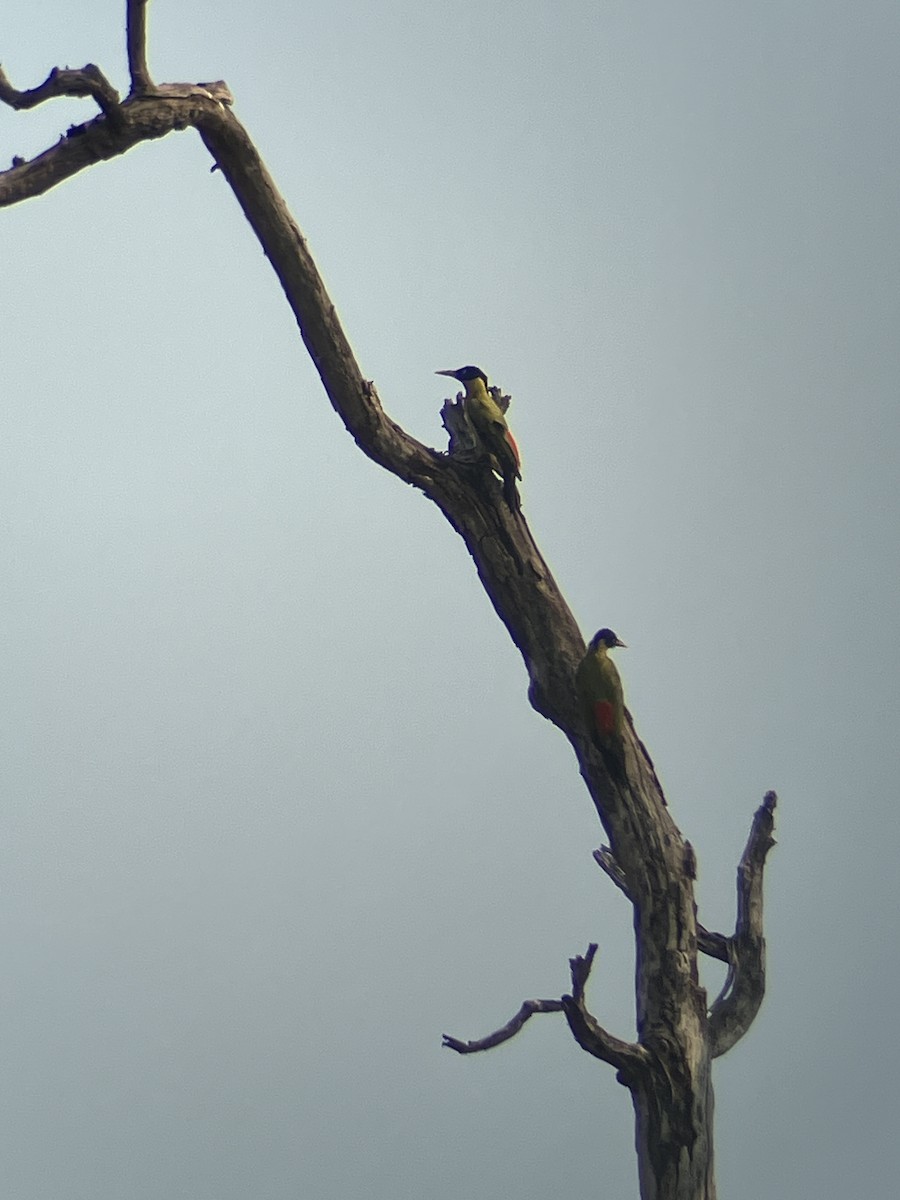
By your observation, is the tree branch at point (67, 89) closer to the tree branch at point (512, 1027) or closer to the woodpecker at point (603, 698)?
the woodpecker at point (603, 698)

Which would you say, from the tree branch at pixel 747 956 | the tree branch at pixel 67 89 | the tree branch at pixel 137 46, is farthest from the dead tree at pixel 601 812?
the tree branch at pixel 67 89

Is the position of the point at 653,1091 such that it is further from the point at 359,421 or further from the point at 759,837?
the point at 359,421

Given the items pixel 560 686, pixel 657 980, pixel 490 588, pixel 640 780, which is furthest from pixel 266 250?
pixel 657 980

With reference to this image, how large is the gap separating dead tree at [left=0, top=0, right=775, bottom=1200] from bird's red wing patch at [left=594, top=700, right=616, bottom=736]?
0.21ft

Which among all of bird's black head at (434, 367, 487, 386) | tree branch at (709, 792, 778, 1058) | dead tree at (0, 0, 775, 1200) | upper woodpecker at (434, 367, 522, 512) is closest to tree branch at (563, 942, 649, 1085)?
dead tree at (0, 0, 775, 1200)

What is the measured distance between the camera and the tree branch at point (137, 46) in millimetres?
1972

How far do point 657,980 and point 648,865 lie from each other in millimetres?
259

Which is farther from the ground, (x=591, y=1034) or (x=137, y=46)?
(x=137, y=46)

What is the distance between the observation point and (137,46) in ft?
6.72

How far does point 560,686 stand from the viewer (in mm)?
2908

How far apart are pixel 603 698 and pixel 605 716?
43mm

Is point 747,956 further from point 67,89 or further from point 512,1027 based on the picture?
point 67,89

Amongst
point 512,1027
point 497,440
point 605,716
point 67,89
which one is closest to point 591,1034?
point 512,1027

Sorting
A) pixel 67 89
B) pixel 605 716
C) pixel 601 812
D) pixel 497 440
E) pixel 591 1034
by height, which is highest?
pixel 67 89
